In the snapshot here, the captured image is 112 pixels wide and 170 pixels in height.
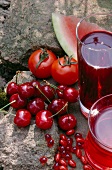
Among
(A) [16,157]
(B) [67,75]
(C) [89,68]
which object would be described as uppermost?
(C) [89,68]

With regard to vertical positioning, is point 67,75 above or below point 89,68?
below

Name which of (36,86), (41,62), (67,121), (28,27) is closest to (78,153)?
(67,121)

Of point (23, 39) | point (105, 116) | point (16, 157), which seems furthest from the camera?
point (23, 39)

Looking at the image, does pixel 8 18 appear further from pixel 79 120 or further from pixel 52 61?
pixel 79 120

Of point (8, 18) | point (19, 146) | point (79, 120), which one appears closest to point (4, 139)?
point (19, 146)

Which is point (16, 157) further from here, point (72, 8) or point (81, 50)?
point (72, 8)

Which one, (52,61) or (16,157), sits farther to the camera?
(52,61)

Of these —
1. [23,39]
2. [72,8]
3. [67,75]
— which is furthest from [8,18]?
[67,75]

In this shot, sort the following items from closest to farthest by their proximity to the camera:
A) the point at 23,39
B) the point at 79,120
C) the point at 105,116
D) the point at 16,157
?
1. the point at 105,116
2. the point at 16,157
3. the point at 79,120
4. the point at 23,39
